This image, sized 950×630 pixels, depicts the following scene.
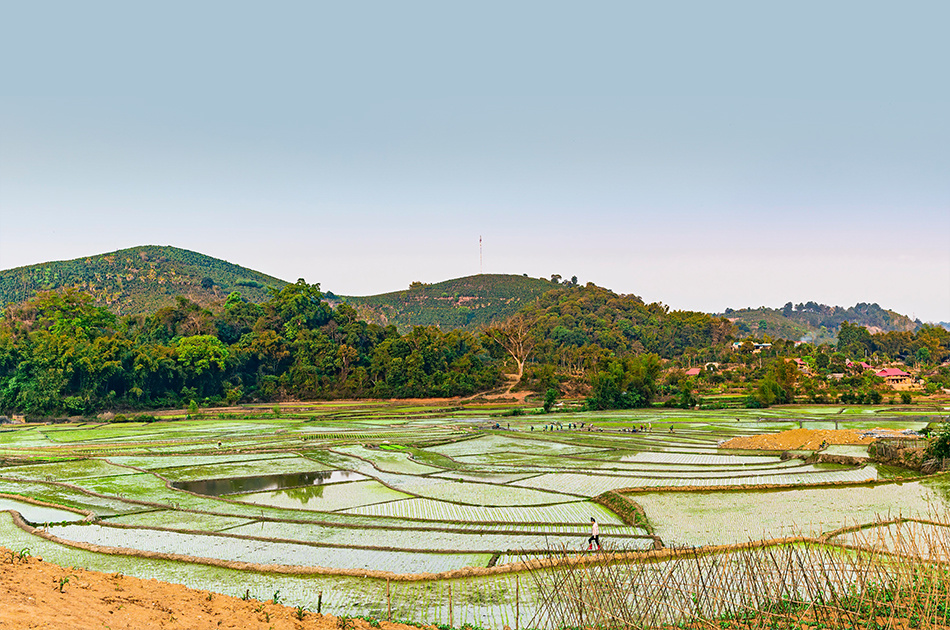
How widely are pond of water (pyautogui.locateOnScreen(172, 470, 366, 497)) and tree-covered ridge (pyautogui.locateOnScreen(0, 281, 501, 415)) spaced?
3677 cm

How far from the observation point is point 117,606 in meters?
8.71

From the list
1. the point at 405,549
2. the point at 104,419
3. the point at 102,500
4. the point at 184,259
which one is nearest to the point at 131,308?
the point at 184,259

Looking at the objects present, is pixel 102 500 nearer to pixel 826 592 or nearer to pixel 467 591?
pixel 467 591

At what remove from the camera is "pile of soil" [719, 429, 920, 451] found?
28136mm

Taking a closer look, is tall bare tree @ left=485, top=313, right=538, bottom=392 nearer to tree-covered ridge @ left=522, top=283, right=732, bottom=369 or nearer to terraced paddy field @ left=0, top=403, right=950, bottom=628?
tree-covered ridge @ left=522, top=283, right=732, bottom=369

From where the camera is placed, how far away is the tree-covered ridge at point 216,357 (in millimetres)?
54666

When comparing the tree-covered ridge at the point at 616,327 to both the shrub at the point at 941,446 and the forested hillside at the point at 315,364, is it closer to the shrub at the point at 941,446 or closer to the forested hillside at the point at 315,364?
the forested hillside at the point at 315,364

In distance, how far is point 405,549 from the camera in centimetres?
1449

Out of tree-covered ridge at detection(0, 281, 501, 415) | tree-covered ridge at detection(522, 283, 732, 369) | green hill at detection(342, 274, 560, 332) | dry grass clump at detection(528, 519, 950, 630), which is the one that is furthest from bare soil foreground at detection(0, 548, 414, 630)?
green hill at detection(342, 274, 560, 332)

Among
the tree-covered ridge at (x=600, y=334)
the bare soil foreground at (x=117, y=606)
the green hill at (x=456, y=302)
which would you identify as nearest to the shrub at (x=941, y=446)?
the bare soil foreground at (x=117, y=606)

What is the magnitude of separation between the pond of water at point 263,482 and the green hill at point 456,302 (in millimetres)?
111520

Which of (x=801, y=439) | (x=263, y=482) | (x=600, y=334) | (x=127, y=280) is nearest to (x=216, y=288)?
(x=127, y=280)

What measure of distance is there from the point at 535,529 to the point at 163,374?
52084 mm

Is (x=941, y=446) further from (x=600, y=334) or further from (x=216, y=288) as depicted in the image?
(x=216, y=288)
